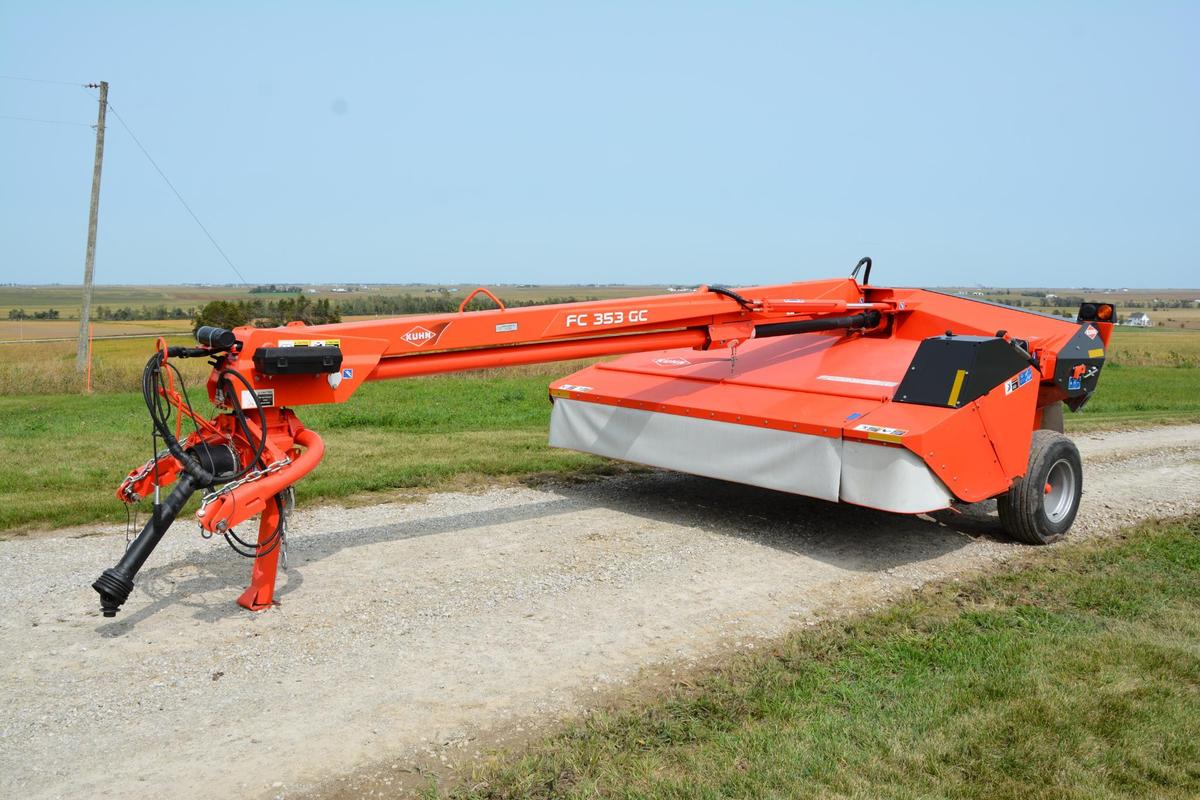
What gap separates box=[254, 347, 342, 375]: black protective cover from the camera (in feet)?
17.3

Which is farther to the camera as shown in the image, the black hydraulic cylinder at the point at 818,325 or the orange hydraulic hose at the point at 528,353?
the black hydraulic cylinder at the point at 818,325

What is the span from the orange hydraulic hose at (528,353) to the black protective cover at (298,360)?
1.28 feet

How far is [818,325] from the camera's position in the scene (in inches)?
315

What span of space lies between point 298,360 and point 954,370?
14.0 feet

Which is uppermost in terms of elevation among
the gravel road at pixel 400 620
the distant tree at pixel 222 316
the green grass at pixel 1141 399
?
the distant tree at pixel 222 316

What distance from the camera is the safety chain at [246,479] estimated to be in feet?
16.5

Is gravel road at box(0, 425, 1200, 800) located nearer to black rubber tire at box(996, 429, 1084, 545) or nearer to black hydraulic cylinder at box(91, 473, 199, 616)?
black rubber tire at box(996, 429, 1084, 545)

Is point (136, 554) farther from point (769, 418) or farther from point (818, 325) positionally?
point (818, 325)

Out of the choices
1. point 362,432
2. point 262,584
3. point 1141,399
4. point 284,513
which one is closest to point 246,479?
point 284,513

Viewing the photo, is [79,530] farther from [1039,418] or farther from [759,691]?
[1039,418]

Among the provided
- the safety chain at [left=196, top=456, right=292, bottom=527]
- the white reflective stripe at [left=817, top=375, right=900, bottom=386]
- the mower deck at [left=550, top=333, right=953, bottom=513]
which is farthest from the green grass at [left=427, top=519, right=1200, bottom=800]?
the safety chain at [left=196, top=456, right=292, bottom=527]

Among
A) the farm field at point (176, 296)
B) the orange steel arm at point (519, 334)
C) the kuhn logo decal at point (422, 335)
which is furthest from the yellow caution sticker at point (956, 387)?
the farm field at point (176, 296)

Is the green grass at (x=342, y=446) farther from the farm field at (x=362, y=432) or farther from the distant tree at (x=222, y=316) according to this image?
the distant tree at (x=222, y=316)

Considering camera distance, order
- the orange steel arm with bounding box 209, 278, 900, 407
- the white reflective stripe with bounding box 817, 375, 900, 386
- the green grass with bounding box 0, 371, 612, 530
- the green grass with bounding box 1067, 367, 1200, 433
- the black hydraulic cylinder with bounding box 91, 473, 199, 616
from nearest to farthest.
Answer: the black hydraulic cylinder with bounding box 91, 473, 199, 616, the orange steel arm with bounding box 209, 278, 900, 407, the white reflective stripe with bounding box 817, 375, 900, 386, the green grass with bounding box 0, 371, 612, 530, the green grass with bounding box 1067, 367, 1200, 433
